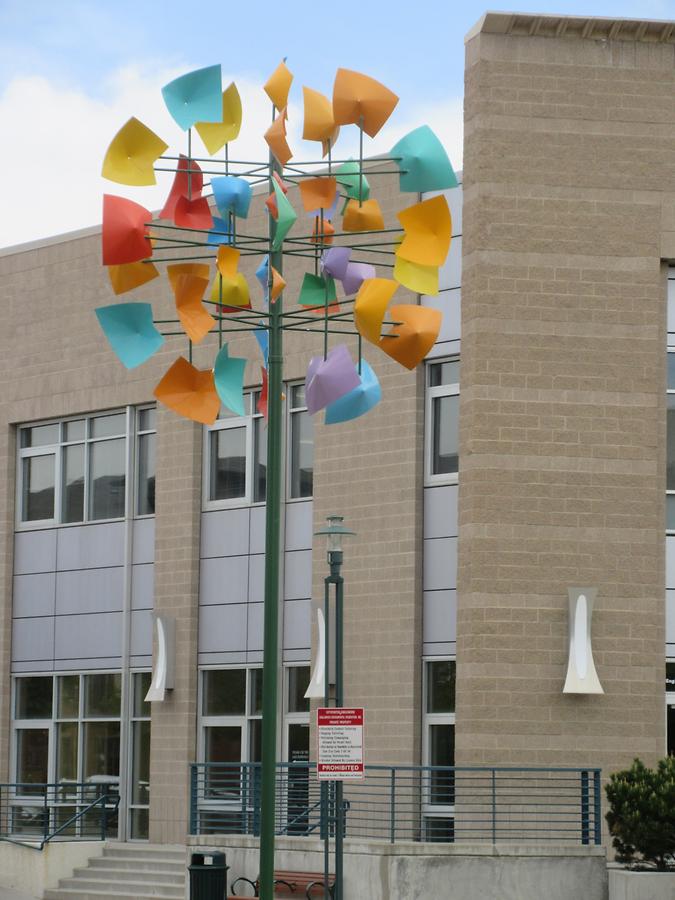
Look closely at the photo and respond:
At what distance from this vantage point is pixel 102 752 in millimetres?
29719

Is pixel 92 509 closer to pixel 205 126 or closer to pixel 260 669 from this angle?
pixel 260 669

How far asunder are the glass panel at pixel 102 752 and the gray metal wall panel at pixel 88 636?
1.20 metres

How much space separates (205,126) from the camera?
597 inches

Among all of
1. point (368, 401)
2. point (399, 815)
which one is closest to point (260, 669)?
point (399, 815)

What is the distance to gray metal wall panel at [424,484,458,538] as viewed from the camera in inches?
967

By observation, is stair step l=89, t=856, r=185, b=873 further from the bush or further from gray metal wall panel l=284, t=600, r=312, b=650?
the bush

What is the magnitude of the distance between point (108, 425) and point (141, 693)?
462 centimetres

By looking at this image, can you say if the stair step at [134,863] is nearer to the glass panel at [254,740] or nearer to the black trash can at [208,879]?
the glass panel at [254,740]

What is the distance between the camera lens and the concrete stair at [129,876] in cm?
2580

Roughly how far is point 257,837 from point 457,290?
793 centimetres

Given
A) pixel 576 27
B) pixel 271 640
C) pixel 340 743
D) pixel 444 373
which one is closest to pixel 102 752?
pixel 444 373

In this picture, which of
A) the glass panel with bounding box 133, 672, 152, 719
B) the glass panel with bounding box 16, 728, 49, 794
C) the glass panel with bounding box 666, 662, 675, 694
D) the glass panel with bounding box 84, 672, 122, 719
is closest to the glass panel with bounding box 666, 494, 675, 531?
the glass panel with bounding box 666, 662, 675, 694

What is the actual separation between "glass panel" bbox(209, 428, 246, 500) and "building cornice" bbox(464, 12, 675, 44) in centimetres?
778

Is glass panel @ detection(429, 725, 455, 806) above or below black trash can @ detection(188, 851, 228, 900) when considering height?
above
